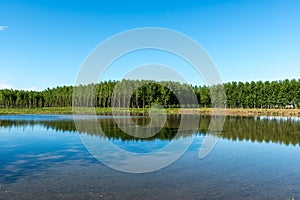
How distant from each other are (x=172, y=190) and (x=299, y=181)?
464cm

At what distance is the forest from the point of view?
7600 centimetres

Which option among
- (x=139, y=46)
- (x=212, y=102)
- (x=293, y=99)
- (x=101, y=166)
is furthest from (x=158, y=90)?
(x=101, y=166)

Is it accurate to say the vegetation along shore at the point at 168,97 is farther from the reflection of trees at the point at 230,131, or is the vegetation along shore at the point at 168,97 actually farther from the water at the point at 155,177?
the water at the point at 155,177

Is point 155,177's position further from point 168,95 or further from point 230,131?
point 168,95

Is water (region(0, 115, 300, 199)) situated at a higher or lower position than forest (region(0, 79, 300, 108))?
lower

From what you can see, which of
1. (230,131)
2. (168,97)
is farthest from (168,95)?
(230,131)

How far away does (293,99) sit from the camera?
2849 inches

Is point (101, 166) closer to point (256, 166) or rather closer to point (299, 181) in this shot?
point (256, 166)

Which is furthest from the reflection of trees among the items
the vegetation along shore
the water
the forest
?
the forest

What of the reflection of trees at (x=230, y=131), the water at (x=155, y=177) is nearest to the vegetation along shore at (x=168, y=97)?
the reflection of trees at (x=230, y=131)

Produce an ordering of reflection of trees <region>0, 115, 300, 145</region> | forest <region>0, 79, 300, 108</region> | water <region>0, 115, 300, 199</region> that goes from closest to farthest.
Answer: water <region>0, 115, 300, 199</region> < reflection of trees <region>0, 115, 300, 145</region> < forest <region>0, 79, 300, 108</region>

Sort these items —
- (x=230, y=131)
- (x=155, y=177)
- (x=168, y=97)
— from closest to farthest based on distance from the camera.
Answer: (x=155, y=177) → (x=230, y=131) → (x=168, y=97)

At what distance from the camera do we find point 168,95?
8012cm

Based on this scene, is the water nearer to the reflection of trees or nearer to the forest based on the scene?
the reflection of trees
